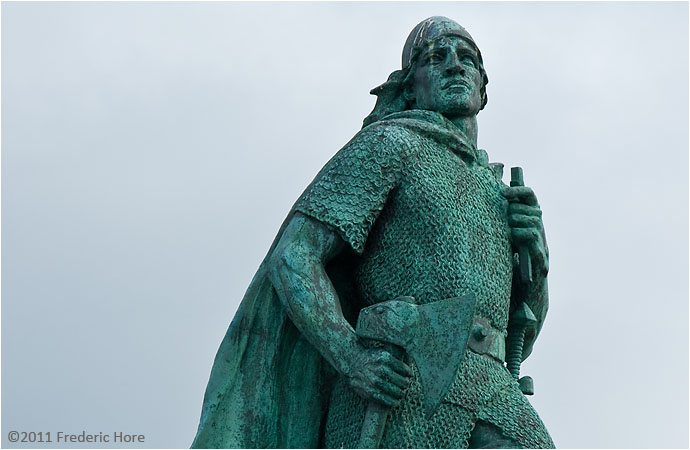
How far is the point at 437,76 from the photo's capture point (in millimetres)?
10320

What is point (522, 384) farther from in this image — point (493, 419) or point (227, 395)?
point (227, 395)

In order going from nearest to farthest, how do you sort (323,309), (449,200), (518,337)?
(323,309) → (449,200) → (518,337)

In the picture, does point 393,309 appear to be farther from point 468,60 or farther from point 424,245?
point 468,60

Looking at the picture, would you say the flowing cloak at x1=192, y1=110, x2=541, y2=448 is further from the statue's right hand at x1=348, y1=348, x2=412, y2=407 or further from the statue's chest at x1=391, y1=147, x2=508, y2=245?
the statue's right hand at x1=348, y1=348, x2=412, y2=407

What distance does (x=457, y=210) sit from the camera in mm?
9664

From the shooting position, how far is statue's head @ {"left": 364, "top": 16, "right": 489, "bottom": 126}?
10258 millimetres

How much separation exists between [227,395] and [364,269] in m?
1.10

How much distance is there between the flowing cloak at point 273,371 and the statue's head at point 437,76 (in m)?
0.54

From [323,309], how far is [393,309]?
453 mm

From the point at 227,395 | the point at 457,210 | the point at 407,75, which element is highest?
the point at 407,75

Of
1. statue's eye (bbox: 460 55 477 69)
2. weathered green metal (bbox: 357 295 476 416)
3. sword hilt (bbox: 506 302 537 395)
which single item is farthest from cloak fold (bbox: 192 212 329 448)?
statue's eye (bbox: 460 55 477 69)

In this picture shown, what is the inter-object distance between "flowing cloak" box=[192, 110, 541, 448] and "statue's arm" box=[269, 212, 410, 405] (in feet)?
0.47

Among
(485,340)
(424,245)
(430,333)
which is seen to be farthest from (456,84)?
(430,333)

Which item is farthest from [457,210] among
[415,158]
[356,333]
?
[356,333]
